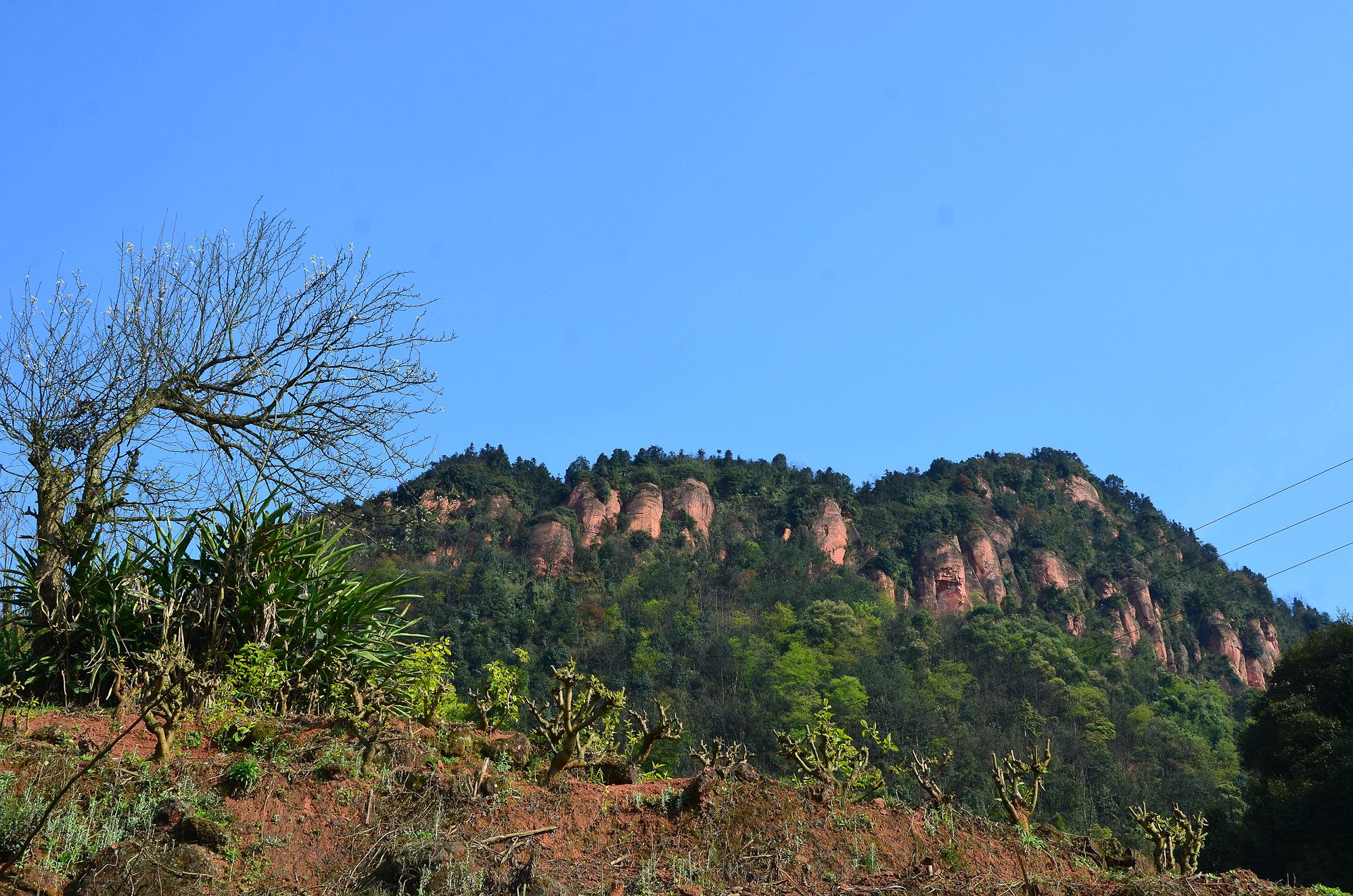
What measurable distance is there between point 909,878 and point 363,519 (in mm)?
4924

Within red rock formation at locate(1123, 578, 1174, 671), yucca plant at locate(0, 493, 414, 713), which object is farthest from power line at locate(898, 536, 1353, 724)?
yucca plant at locate(0, 493, 414, 713)

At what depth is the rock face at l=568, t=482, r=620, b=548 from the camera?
2916 inches

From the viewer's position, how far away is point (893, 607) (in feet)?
225

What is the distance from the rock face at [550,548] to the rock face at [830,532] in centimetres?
1760

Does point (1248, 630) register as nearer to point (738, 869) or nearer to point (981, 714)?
point (981, 714)

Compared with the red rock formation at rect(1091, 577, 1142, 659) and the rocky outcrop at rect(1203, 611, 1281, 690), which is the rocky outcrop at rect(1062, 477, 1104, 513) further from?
the rocky outcrop at rect(1203, 611, 1281, 690)

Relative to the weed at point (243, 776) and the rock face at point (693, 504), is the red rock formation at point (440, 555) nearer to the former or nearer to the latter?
the rock face at point (693, 504)

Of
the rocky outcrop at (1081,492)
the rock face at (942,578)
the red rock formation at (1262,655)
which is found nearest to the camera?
the red rock formation at (1262,655)

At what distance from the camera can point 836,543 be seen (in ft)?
258

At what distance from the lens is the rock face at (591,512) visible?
74062mm

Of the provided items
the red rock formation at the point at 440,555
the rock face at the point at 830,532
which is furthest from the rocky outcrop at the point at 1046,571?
the red rock formation at the point at 440,555

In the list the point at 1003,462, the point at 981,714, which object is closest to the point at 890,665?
the point at 981,714

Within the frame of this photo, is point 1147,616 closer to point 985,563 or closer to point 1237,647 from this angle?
point 1237,647

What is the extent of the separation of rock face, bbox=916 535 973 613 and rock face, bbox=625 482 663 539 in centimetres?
1765
